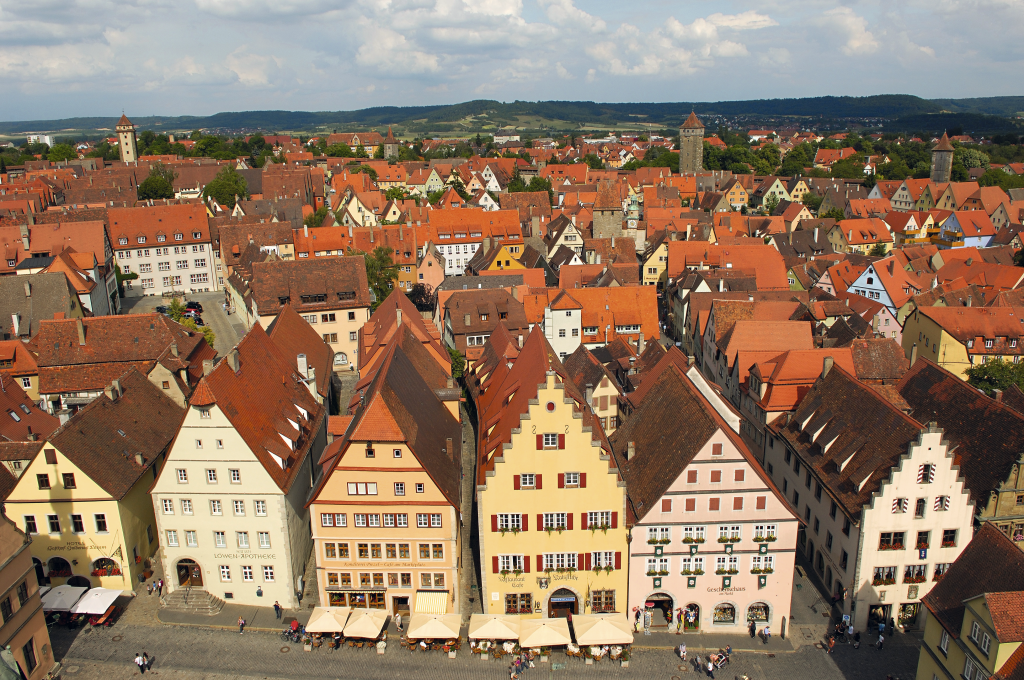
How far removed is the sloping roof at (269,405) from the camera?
130 ft

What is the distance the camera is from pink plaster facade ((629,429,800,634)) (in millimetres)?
36688

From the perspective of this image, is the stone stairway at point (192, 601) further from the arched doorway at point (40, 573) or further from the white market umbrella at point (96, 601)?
the arched doorway at point (40, 573)

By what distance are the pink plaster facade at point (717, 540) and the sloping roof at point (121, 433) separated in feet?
91.9

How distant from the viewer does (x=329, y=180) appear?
192250 mm

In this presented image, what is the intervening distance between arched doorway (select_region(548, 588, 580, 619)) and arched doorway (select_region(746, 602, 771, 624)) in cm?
868

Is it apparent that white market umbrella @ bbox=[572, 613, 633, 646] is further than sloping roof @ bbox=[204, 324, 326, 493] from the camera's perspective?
No

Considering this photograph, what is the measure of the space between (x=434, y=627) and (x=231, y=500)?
40.8ft

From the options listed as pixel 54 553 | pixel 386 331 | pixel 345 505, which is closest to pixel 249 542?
pixel 345 505

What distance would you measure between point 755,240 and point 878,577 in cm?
8090

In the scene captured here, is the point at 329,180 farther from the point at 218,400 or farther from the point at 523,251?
the point at 218,400

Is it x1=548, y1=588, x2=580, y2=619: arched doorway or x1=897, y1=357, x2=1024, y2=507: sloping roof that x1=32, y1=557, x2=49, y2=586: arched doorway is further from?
x1=897, y1=357, x2=1024, y2=507: sloping roof

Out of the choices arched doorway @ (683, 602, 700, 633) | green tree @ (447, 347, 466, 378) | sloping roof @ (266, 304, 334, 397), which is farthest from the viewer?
green tree @ (447, 347, 466, 378)

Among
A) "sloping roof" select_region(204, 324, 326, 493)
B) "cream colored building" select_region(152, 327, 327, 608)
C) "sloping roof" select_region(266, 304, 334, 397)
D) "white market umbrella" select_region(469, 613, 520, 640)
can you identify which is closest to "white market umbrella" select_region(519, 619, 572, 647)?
"white market umbrella" select_region(469, 613, 520, 640)

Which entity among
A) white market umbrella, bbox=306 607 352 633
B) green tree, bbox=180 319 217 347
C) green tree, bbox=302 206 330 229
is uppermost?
green tree, bbox=302 206 330 229
